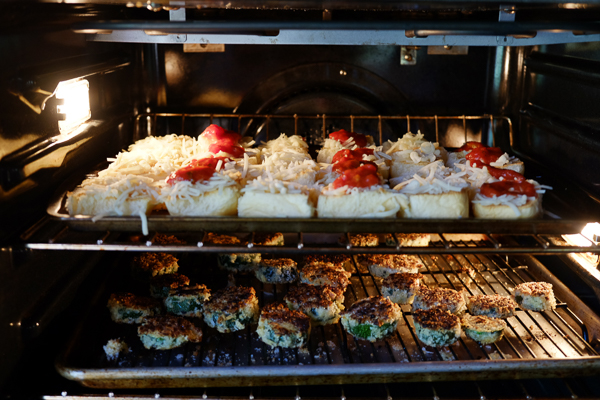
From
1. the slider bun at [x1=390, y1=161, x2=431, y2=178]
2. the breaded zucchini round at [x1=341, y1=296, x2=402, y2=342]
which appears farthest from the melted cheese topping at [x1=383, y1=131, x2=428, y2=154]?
the breaded zucchini round at [x1=341, y1=296, x2=402, y2=342]

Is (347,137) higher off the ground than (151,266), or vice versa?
(347,137)

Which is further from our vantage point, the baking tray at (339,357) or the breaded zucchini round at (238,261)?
the breaded zucchini round at (238,261)

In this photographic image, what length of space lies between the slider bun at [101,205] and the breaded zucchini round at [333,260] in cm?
109

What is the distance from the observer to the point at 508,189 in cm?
235

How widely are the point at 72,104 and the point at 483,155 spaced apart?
228 centimetres

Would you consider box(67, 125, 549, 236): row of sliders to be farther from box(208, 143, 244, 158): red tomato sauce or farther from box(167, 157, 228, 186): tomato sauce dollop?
box(208, 143, 244, 158): red tomato sauce

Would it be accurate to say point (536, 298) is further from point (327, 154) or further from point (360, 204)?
point (327, 154)

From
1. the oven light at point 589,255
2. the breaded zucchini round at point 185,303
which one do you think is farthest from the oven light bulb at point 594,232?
the breaded zucchini round at point 185,303

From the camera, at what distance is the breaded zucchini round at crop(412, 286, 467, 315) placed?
251cm

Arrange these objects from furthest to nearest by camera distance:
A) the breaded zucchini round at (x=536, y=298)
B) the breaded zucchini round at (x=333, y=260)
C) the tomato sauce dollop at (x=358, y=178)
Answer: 1. the breaded zucchini round at (x=333, y=260)
2. the breaded zucchini round at (x=536, y=298)
3. the tomato sauce dollop at (x=358, y=178)

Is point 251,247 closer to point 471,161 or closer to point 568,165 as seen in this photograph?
point 471,161

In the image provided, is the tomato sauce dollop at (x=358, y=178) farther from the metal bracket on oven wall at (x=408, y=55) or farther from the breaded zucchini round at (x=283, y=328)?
the metal bracket on oven wall at (x=408, y=55)

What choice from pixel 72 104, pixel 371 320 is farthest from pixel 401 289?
pixel 72 104

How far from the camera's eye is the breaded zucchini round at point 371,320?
2.33 meters
